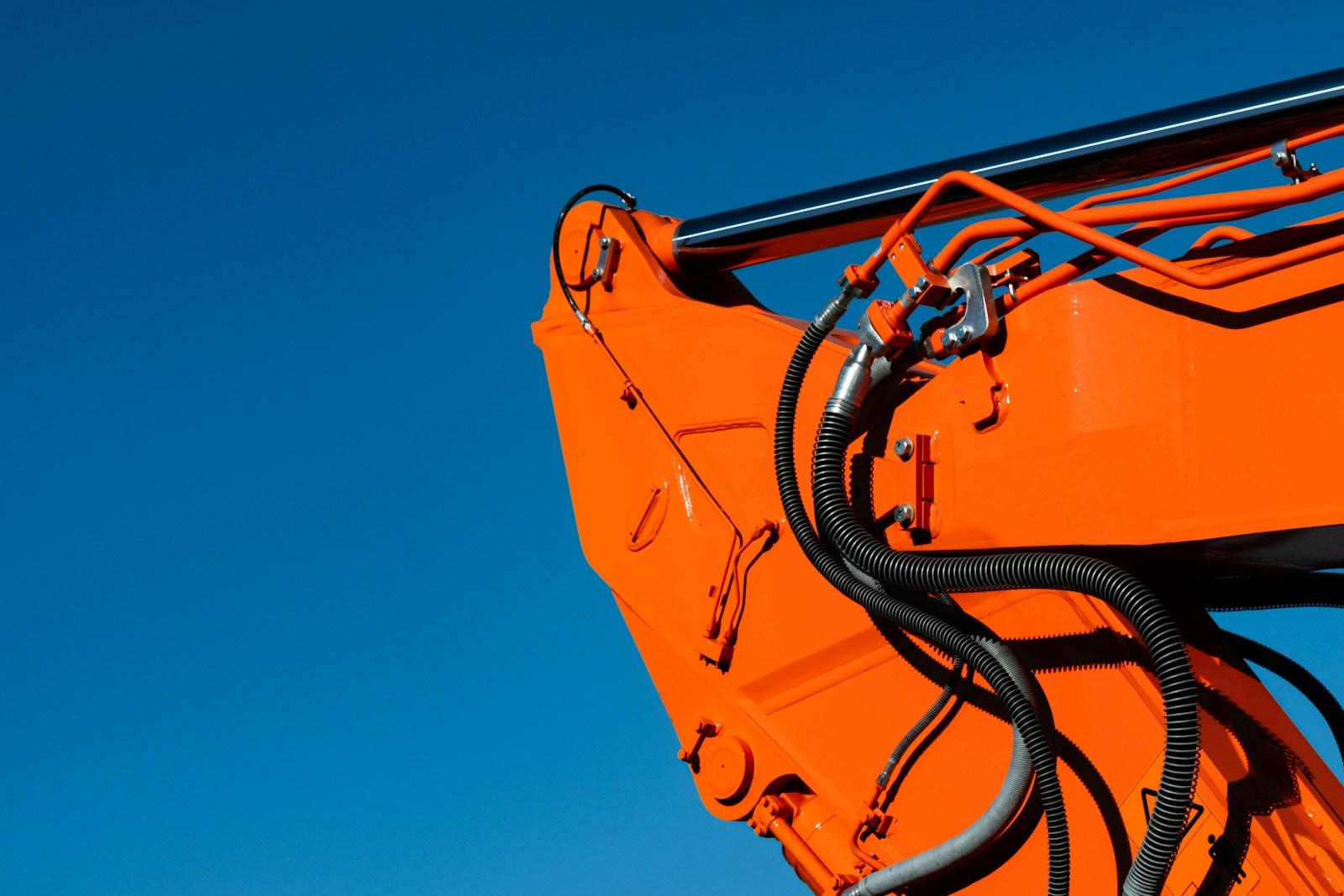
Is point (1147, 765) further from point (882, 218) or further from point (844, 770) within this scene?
point (882, 218)

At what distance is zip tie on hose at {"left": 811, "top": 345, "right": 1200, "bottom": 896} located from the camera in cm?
245

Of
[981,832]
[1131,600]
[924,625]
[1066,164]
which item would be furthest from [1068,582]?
[1066,164]

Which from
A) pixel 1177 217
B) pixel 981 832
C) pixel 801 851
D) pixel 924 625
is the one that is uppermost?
pixel 1177 217

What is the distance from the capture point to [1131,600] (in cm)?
251

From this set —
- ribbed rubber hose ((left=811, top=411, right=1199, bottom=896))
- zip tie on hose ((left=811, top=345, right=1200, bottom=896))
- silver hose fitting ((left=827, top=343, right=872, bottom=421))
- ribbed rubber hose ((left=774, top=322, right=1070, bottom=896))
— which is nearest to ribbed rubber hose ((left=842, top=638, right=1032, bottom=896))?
ribbed rubber hose ((left=774, top=322, right=1070, bottom=896))

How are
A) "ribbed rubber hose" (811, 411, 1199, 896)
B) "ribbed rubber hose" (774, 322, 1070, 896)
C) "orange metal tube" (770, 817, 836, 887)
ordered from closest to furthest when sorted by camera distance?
"ribbed rubber hose" (811, 411, 1199, 896) < "ribbed rubber hose" (774, 322, 1070, 896) < "orange metal tube" (770, 817, 836, 887)

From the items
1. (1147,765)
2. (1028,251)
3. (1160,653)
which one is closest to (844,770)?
(1147,765)

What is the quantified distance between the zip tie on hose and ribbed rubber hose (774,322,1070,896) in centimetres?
5

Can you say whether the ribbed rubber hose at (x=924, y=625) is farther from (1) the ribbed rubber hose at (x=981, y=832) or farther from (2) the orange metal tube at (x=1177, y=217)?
(2) the orange metal tube at (x=1177, y=217)

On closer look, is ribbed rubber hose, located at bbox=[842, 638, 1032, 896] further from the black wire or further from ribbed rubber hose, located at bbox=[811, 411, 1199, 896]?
the black wire

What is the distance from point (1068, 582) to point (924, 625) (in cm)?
45

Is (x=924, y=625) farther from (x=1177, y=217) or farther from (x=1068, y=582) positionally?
(x=1177, y=217)

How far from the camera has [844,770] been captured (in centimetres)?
339

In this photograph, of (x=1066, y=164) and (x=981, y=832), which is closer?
(x=981, y=832)
